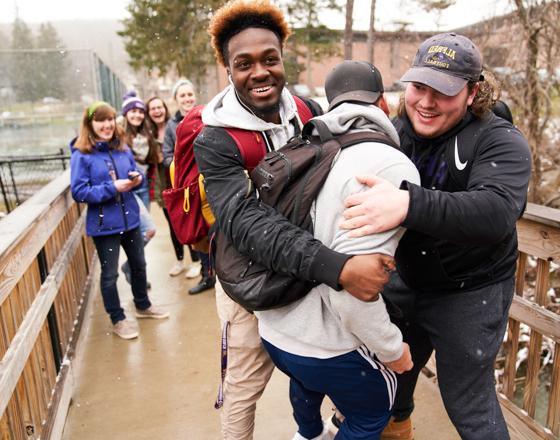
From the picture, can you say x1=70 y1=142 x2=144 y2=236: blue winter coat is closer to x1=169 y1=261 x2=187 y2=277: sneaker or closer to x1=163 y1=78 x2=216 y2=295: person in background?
x1=163 y1=78 x2=216 y2=295: person in background

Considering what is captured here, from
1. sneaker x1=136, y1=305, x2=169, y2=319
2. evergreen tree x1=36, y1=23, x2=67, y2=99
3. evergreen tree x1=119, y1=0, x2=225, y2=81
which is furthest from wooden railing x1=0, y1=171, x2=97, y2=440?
evergreen tree x1=119, y1=0, x2=225, y2=81

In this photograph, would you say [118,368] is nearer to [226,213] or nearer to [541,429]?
[226,213]

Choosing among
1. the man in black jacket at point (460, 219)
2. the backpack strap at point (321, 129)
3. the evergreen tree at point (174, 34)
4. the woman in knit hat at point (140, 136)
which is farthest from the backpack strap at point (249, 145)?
the evergreen tree at point (174, 34)

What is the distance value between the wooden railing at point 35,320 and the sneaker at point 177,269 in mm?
1474

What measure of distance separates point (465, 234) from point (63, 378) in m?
2.57

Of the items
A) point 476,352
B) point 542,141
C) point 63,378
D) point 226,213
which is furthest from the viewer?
point 542,141

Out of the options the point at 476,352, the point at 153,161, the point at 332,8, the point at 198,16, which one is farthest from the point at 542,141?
the point at 198,16

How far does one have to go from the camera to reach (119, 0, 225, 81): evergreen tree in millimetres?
17750

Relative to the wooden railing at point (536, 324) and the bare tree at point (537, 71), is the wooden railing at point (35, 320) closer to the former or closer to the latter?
the wooden railing at point (536, 324)

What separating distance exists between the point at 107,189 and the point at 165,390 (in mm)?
1485

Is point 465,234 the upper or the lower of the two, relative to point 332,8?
lower

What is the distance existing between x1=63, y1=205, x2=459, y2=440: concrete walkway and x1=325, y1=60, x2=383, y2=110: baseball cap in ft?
6.23

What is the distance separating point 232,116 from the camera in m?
1.77

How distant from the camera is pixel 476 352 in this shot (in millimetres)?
1860
